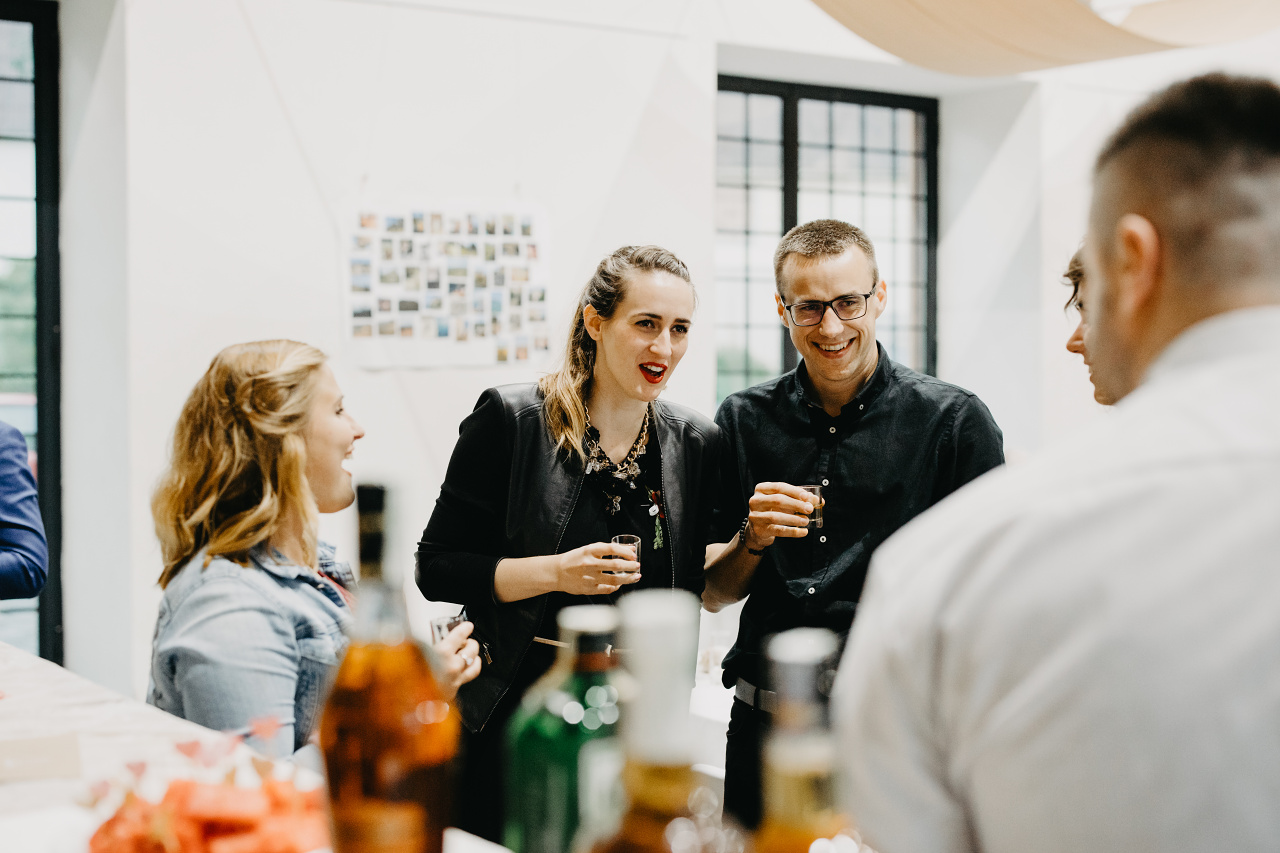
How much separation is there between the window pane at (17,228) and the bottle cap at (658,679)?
13.2ft

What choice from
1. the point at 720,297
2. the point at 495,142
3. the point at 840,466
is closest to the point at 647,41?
the point at 495,142

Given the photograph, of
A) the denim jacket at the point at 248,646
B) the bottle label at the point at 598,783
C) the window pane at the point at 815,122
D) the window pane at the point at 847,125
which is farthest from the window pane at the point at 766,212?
the bottle label at the point at 598,783

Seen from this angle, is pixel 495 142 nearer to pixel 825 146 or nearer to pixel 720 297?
pixel 720 297

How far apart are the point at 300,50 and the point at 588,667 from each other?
3.69 metres

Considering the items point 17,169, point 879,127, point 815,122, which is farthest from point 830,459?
point 879,127

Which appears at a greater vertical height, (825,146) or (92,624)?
(825,146)

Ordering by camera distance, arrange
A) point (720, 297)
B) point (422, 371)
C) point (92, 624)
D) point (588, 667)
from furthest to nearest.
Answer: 1. point (720, 297)
2. point (422, 371)
3. point (92, 624)
4. point (588, 667)

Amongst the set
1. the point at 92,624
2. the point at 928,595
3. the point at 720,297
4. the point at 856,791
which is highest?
the point at 720,297

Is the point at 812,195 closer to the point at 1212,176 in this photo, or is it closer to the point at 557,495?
the point at 557,495

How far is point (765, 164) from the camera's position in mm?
5676

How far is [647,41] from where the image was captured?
15.2ft

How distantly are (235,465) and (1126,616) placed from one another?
1402 millimetres

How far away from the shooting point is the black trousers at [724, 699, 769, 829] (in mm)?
2406

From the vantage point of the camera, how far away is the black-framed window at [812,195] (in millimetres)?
5578
